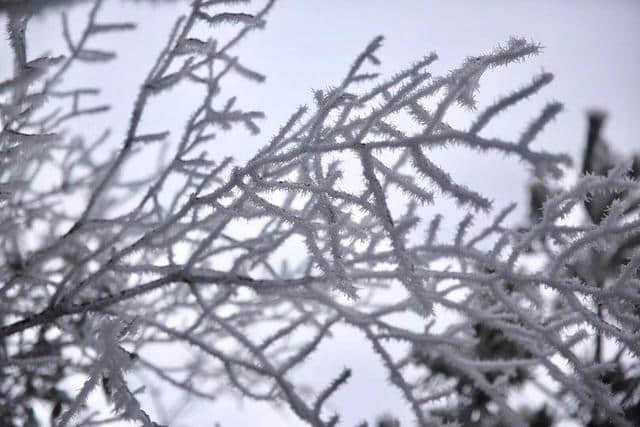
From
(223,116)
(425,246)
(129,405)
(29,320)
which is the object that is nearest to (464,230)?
(425,246)

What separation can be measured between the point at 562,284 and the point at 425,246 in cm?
56

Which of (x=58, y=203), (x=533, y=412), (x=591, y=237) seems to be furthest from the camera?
(x=533, y=412)

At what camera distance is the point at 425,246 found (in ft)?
7.47

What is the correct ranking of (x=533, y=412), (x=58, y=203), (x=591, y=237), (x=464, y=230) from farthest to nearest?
(x=533, y=412), (x=58, y=203), (x=464, y=230), (x=591, y=237)

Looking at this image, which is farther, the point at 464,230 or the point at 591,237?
the point at 464,230

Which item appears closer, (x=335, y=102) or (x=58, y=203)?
(x=335, y=102)

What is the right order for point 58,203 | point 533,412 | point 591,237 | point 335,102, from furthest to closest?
point 533,412
point 58,203
point 591,237
point 335,102

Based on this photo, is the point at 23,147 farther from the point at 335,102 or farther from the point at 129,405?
the point at 335,102

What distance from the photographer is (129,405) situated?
1929mm

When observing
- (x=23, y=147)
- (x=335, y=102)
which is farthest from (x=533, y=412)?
(x=23, y=147)

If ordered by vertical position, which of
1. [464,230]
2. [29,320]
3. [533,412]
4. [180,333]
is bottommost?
[533,412]

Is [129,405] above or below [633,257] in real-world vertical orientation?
above

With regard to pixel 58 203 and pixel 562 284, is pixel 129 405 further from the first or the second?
pixel 58 203

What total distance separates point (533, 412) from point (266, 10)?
5.55 m
